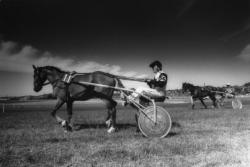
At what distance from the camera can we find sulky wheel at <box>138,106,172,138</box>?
26.8 feet

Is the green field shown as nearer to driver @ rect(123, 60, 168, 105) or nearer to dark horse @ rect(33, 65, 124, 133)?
driver @ rect(123, 60, 168, 105)

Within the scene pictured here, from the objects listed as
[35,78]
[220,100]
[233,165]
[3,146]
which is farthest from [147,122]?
[220,100]

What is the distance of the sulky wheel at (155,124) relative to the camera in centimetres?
817

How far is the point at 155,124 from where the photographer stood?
823 cm

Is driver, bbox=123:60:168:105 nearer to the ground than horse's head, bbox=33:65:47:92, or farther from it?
nearer to the ground

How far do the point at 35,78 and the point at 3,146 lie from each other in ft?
15.0

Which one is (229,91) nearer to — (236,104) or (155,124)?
(236,104)

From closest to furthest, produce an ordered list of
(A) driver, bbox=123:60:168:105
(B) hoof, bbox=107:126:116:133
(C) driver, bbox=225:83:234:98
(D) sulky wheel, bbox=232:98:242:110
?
(A) driver, bbox=123:60:168:105
(B) hoof, bbox=107:126:116:133
(D) sulky wheel, bbox=232:98:242:110
(C) driver, bbox=225:83:234:98

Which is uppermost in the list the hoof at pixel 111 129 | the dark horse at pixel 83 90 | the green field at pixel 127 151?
the dark horse at pixel 83 90

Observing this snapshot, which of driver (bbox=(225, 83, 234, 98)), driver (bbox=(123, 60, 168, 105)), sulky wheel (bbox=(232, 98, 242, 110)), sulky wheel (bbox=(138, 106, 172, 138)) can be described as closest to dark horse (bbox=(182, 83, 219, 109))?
driver (bbox=(225, 83, 234, 98))

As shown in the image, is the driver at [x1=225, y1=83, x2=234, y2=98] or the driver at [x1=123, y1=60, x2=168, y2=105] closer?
the driver at [x1=123, y1=60, x2=168, y2=105]

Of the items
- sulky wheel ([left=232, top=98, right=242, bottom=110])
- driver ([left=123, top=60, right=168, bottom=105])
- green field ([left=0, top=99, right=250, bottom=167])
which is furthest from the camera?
sulky wheel ([left=232, top=98, right=242, bottom=110])

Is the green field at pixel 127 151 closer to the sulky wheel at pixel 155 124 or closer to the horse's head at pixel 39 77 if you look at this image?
the sulky wheel at pixel 155 124

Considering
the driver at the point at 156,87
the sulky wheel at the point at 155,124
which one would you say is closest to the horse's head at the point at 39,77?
the driver at the point at 156,87
